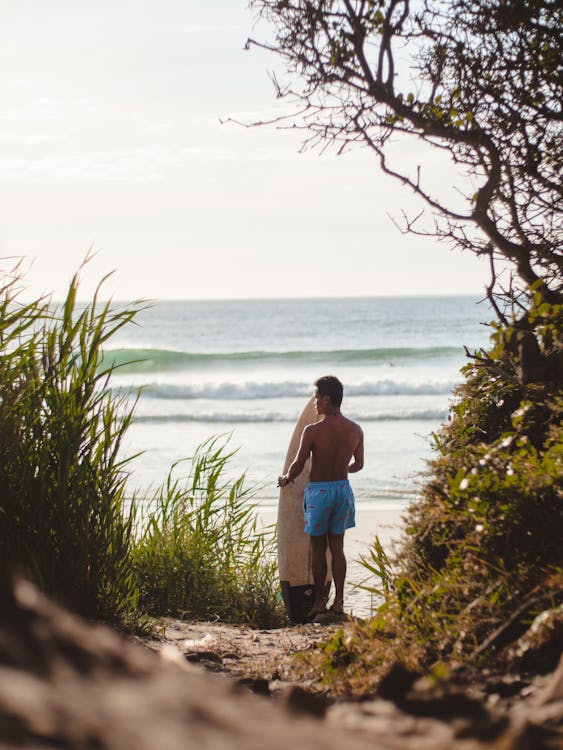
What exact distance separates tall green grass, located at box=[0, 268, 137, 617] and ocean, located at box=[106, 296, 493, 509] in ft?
1.35

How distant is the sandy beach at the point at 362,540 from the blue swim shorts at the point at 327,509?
0.36 metres

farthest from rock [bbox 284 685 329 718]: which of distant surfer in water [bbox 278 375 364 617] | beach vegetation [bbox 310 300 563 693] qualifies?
distant surfer in water [bbox 278 375 364 617]

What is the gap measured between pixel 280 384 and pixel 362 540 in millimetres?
20540

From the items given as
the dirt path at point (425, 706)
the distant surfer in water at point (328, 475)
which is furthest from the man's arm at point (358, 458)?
the dirt path at point (425, 706)

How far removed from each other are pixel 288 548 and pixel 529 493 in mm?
4119

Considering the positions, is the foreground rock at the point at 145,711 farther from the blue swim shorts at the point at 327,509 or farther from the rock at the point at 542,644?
the blue swim shorts at the point at 327,509

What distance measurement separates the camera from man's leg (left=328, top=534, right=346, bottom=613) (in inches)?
272

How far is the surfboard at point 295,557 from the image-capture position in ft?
23.7

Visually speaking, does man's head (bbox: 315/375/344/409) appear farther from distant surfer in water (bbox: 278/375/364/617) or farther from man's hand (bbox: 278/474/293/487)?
man's hand (bbox: 278/474/293/487)

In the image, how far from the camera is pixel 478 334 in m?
57.5

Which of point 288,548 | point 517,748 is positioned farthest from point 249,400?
point 517,748

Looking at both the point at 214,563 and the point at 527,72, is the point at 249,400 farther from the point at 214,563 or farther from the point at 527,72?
the point at 527,72

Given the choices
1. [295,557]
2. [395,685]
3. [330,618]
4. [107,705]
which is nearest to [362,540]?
[295,557]

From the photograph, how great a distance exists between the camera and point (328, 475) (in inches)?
293
